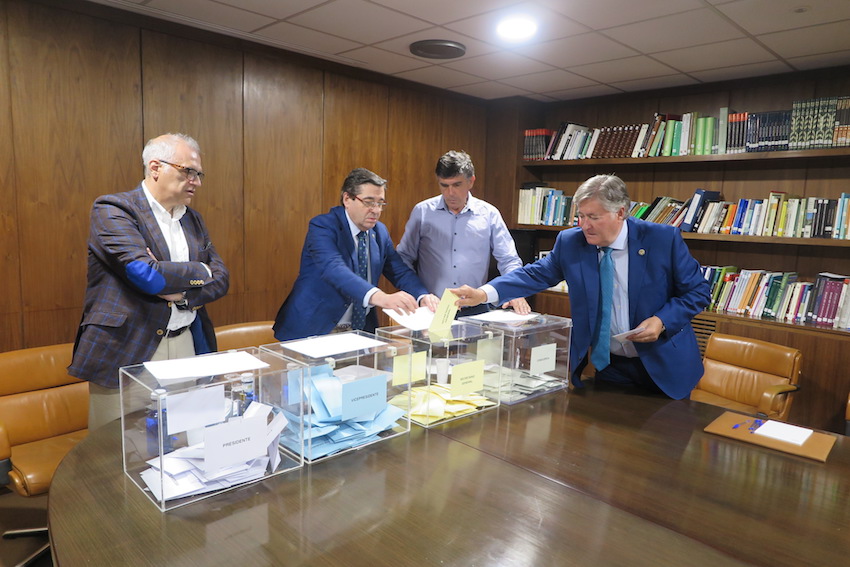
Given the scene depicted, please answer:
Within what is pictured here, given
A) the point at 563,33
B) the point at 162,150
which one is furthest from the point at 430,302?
the point at 563,33

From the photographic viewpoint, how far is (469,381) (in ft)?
5.87

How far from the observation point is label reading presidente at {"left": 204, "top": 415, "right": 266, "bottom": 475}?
1233 millimetres

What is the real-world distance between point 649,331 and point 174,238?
1.90 m

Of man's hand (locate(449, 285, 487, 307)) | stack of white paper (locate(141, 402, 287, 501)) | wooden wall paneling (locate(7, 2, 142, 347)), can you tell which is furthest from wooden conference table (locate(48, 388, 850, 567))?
wooden wall paneling (locate(7, 2, 142, 347))

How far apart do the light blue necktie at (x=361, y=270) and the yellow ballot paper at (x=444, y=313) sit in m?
0.83

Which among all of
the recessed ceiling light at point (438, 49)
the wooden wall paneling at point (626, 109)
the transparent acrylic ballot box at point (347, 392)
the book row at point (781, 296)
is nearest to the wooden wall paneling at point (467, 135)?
the wooden wall paneling at point (626, 109)

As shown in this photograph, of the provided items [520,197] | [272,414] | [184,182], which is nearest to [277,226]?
[184,182]

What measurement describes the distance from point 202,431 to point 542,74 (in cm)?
377

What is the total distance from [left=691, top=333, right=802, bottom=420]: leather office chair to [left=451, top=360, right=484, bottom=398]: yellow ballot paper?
1.77m

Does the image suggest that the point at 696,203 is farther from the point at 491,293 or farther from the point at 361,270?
the point at 361,270

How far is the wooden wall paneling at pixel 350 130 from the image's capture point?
418 centimetres

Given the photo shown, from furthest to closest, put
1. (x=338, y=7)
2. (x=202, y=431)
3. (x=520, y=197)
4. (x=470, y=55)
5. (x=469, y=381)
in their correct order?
(x=520, y=197), (x=470, y=55), (x=338, y=7), (x=469, y=381), (x=202, y=431)

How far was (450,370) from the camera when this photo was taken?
1.77 meters

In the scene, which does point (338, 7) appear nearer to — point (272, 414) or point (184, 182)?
point (184, 182)
